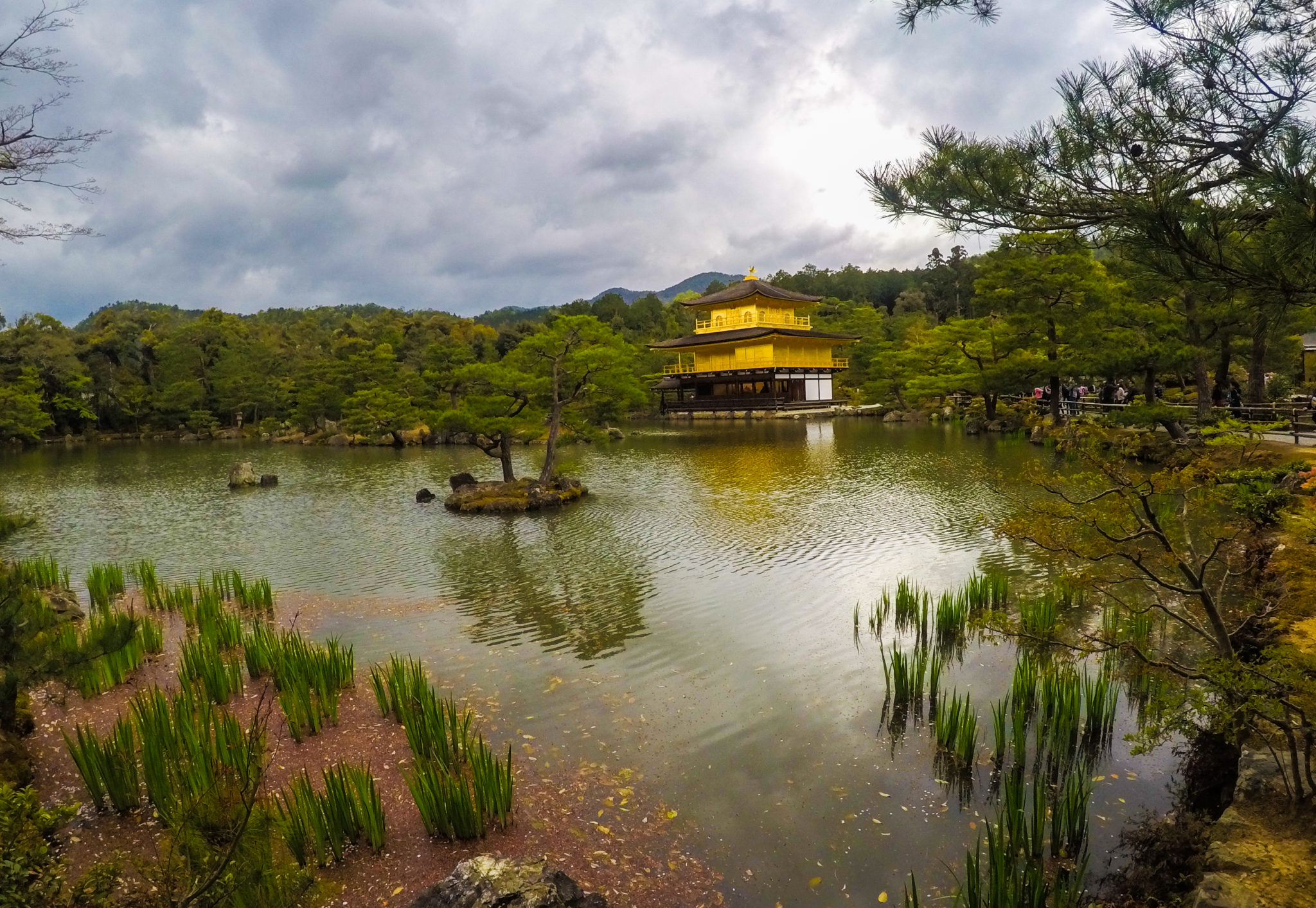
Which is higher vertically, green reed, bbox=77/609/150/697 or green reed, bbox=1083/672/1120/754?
green reed, bbox=77/609/150/697

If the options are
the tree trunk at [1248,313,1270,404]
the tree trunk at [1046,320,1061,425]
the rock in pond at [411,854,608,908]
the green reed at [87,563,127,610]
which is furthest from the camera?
the tree trunk at [1046,320,1061,425]

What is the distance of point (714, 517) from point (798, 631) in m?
5.34

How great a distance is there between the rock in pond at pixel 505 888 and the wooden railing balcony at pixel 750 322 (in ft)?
116

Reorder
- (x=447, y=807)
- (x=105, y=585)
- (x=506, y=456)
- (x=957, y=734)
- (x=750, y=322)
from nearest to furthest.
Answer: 1. (x=447, y=807)
2. (x=957, y=734)
3. (x=105, y=585)
4. (x=506, y=456)
5. (x=750, y=322)

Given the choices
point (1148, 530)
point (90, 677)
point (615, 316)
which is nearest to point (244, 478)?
point (90, 677)

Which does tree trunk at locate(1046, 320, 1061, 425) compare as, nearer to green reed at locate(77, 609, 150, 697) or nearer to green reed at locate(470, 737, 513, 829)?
green reed at locate(470, 737, 513, 829)

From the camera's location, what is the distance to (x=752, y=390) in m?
37.2

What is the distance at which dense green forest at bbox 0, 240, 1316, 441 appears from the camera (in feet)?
48.3

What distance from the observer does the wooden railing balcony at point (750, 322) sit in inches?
1460

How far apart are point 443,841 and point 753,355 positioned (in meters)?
34.0

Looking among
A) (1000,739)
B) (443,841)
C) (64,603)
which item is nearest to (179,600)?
(64,603)

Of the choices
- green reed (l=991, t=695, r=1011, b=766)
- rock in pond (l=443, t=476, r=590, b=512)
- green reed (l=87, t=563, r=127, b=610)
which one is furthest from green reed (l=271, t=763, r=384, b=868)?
rock in pond (l=443, t=476, r=590, b=512)

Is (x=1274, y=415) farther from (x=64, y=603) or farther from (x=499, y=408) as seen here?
(x=64, y=603)

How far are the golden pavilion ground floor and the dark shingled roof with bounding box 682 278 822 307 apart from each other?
384 centimetres
